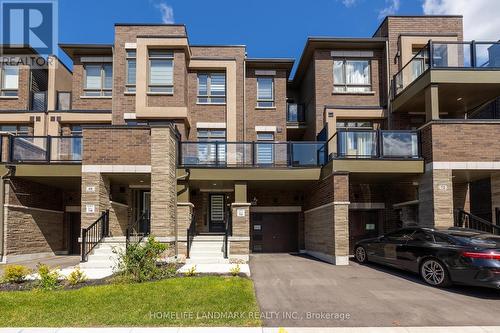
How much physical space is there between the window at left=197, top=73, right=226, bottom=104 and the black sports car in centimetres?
1069

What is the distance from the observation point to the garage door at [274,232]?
1902 cm

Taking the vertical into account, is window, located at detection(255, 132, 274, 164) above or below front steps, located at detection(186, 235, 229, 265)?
above

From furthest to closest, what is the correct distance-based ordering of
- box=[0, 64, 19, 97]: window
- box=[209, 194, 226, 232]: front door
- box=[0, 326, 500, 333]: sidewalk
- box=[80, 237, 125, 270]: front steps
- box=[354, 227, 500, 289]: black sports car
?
box=[0, 64, 19, 97]: window
box=[209, 194, 226, 232]: front door
box=[80, 237, 125, 270]: front steps
box=[354, 227, 500, 289]: black sports car
box=[0, 326, 500, 333]: sidewalk

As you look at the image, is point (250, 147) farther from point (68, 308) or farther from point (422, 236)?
point (68, 308)

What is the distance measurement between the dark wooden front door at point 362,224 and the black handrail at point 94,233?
35.9ft

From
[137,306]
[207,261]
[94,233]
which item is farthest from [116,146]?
[137,306]

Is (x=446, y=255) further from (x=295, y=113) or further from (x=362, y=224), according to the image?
(x=295, y=113)

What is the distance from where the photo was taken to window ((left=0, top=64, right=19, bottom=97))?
20422 millimetres

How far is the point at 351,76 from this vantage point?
19.1 m

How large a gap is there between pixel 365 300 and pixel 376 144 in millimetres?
7520

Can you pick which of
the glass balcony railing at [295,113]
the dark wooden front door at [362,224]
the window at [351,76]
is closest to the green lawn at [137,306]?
the dark wooden front door at [362,224]

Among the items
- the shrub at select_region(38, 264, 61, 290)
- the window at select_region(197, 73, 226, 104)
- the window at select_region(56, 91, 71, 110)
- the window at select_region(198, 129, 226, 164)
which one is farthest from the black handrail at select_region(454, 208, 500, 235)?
the window at select_region(56, 91, 71, 110)

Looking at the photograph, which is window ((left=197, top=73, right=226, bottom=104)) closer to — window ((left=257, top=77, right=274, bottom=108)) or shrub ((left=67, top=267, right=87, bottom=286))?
window ((left=257, top=77, right=274, bottom=108))

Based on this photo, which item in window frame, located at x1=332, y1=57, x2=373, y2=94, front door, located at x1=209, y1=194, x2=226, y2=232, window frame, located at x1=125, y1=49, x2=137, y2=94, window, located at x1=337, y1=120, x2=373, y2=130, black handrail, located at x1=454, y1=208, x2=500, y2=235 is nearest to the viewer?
black handrail, located at x1=454, y1=208, x2=500, y2=235
